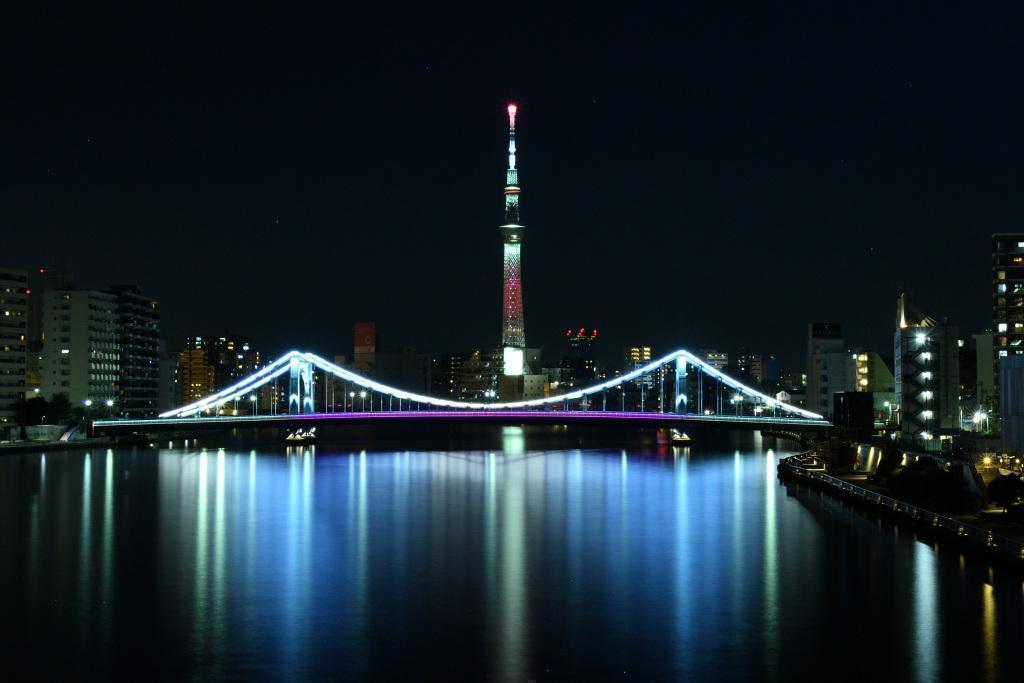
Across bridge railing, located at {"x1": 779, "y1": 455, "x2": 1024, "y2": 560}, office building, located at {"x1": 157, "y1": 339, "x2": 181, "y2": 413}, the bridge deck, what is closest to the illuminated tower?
office building, located at {"x1": 157, "y1": 339, "x2": 181, "y2": 413}

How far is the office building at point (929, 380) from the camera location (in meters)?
40.2

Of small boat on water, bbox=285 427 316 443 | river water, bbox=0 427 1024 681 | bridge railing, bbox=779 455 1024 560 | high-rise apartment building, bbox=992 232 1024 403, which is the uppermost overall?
high-rise apartment building, bbox=992 232 1024 403

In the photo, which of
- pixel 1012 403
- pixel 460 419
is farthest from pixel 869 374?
pixel 1012 403

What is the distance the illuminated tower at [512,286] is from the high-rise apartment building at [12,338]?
36.1m

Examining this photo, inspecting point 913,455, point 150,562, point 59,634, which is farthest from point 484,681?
point 913,455

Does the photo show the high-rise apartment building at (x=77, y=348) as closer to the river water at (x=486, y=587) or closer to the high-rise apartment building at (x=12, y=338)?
the high-rise apartment building at (x=12, y=338)

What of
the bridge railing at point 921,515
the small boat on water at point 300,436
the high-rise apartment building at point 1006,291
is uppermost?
the high-rise apartment building at point 1006,291

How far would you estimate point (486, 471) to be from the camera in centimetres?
3781

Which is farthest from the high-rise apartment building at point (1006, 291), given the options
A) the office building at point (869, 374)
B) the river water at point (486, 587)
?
the river water at point (486, 587)

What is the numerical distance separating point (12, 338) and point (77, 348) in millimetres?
7454

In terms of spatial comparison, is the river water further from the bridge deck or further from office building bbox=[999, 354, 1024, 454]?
the bridge deck

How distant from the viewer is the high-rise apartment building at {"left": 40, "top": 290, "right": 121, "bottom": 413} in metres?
59.5

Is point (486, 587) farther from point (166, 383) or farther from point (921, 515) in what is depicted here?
point (166, 383)

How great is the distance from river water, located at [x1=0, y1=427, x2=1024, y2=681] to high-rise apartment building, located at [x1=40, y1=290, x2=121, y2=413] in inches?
1188
